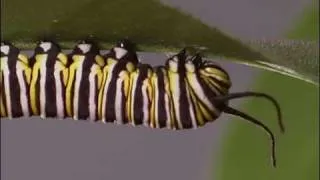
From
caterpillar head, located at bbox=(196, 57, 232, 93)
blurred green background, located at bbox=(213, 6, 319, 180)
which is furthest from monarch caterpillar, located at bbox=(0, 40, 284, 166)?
blurred green background, located at bbox=(213, 6, 319, 180)


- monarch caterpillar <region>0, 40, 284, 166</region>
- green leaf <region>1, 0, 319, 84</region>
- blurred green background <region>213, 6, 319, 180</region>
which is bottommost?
blurred green background <region>213, 6, 319, 180</region>

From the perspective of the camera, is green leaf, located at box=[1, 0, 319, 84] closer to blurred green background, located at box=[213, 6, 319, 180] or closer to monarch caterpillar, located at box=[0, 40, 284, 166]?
monarch caterpillar, located at box=[0, 40, 284, 166]

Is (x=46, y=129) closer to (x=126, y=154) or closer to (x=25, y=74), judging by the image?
(x=126, y=154)
